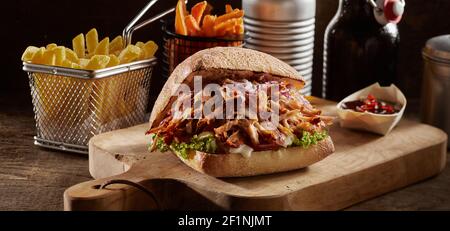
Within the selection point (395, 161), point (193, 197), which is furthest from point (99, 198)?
point (395, 161)

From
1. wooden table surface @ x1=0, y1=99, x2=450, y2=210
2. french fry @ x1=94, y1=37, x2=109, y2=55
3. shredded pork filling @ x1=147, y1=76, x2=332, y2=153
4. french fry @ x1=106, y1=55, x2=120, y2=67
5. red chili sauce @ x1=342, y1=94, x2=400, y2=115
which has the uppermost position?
french fry @ x1=94, y1=37, x2=109, y2=55

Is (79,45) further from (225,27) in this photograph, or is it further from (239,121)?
(239,121)

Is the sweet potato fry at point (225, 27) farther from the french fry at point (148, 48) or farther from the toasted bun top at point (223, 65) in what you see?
the toasted bun top at point (223, 65)

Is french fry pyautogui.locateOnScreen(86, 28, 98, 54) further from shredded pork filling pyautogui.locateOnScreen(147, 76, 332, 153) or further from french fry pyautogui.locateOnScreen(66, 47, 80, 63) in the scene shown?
shredded pork filling pyautogui.locateOnScreen(147, 76, 332, 153)

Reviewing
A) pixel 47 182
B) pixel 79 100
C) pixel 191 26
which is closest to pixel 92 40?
pixel 79 100

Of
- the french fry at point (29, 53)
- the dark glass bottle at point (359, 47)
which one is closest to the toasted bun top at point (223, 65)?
the french fry at point (29, 53)

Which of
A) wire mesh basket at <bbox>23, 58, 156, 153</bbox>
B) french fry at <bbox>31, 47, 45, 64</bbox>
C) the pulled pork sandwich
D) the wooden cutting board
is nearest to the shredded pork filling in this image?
the pulled pork sandwich

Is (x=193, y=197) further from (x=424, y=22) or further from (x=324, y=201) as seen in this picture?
(x=424, y=22)
